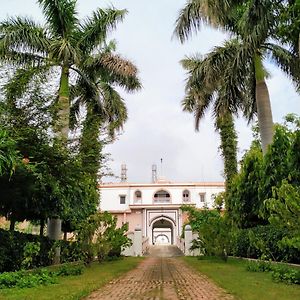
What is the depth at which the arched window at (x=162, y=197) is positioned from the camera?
4870cm

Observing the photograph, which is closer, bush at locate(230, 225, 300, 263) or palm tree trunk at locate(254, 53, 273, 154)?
bush at locate(230, 225, 300, 263)

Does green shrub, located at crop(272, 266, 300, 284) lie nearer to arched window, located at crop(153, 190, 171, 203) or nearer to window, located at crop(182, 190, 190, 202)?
arched window, located at crop(153, 190, 171, 203)

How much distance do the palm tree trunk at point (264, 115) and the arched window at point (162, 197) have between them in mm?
32844

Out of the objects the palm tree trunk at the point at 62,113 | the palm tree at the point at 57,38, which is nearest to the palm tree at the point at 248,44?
the palm tree at the point at 57,38

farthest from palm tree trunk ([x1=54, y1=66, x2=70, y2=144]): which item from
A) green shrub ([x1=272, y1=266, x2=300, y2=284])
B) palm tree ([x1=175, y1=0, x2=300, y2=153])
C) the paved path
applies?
green shrub ([x1=272, y1=266, x2=300, y2=284])

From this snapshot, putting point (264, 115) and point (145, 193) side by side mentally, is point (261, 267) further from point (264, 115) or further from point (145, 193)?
point (145, 193)

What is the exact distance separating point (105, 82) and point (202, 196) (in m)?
32.4

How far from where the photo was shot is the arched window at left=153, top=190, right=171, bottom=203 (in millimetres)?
48697

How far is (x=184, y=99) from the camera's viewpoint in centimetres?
2156

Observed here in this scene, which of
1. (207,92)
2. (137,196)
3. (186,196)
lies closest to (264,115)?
(207,92)

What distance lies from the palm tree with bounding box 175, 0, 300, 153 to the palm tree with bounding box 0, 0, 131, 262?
10.6 feet

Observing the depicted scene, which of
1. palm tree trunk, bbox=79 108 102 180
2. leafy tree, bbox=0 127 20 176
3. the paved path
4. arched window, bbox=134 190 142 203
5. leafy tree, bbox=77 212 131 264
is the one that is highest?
arched window, bbox=134 190 142 203

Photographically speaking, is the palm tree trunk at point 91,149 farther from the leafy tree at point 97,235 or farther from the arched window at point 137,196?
the arched window at point 137,196

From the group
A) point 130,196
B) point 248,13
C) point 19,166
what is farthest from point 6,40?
point 130,196
